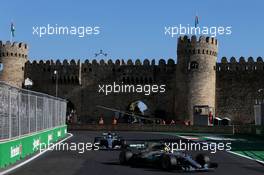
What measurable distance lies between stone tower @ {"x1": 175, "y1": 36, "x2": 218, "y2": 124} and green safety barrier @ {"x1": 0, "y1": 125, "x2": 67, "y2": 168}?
97.3 feet

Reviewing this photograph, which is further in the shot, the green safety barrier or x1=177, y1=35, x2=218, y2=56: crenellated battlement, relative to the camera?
x1=177, y1=35, x2=218, y2=56: crenellated battlement

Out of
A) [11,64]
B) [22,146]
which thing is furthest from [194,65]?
[22,146]

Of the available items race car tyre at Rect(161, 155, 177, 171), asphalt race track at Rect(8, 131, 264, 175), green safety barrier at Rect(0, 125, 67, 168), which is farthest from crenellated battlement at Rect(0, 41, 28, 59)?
race car tyre at Rect(161, 155, 177, 171)

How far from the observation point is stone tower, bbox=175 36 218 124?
5553cm

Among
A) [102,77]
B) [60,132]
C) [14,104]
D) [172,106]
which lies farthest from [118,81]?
[14,104]

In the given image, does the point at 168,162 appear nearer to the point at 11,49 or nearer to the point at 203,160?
the point at 203,160

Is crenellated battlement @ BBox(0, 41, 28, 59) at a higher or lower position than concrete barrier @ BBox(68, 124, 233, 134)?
higher

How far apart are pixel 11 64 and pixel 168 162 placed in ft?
160

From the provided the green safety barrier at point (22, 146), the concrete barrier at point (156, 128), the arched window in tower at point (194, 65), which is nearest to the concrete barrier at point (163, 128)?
the concrete barrier at point (156, 128)

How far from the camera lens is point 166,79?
5950 cm

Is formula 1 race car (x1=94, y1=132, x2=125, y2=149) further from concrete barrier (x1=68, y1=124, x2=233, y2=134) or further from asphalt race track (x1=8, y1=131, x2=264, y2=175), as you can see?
concrete barrier (x1=68, y1=124, x2=233, y2=134)

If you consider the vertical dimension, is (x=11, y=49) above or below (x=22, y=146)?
above

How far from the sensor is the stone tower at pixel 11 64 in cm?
6072
